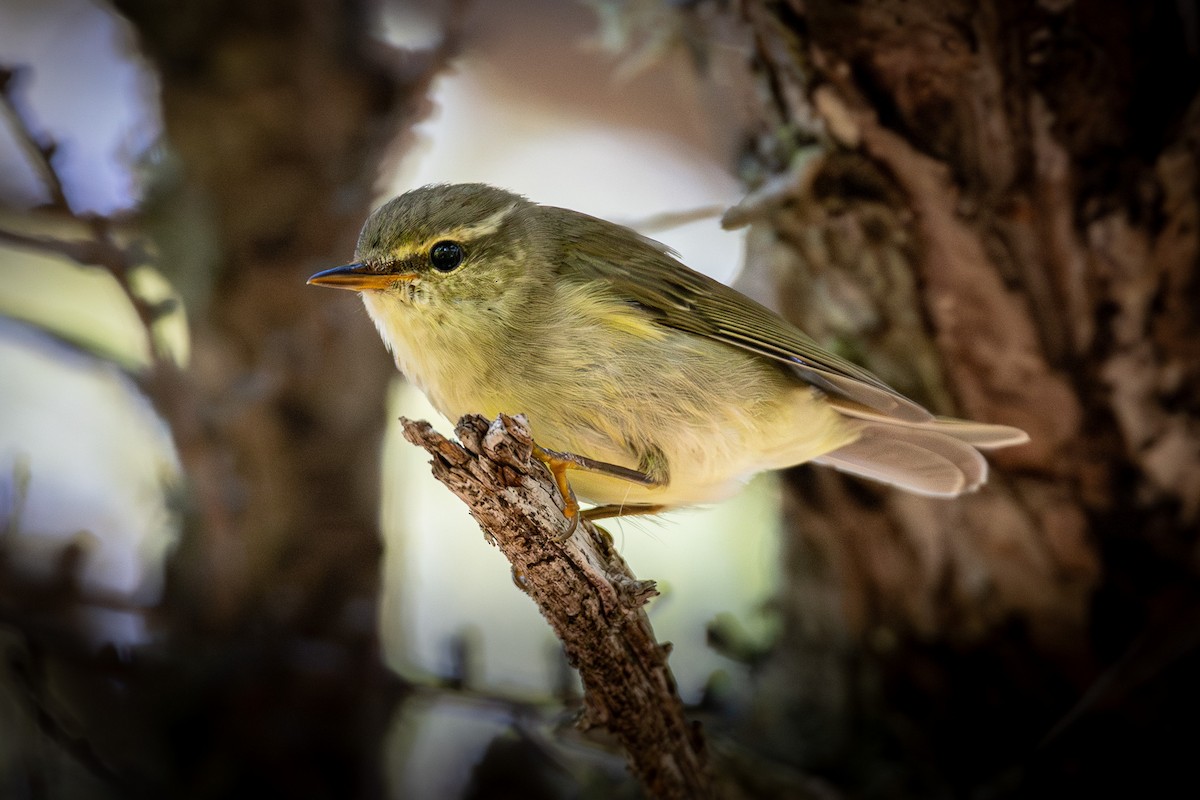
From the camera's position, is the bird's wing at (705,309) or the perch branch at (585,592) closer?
the perch branch at (585,592)

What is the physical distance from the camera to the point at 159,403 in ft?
8.23

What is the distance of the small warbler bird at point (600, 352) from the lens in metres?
1.69

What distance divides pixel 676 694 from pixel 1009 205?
4.32 ft

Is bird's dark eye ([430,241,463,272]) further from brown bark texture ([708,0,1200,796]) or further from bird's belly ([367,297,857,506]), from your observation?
brown bark texture ([708,0,1200,796])

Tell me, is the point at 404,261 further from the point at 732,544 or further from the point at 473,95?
the point at 732,544

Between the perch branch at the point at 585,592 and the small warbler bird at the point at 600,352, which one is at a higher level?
the small warbler bird at the point at 600,352

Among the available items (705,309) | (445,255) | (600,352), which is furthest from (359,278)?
(705,309)

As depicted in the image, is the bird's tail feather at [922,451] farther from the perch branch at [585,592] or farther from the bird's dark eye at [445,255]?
the bird's dark eye at [445,255]

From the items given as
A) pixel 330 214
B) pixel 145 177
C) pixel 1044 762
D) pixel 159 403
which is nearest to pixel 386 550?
pixel 159 403

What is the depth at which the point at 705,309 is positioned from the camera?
6.18 feet

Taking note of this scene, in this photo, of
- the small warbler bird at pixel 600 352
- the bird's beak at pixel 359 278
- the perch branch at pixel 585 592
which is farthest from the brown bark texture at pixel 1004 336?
the perch branch at pixel 585 592

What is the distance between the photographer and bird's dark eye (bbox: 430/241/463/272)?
1.74 m

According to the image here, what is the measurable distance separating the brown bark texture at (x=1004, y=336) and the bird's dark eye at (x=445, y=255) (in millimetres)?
675

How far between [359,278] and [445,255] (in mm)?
171
